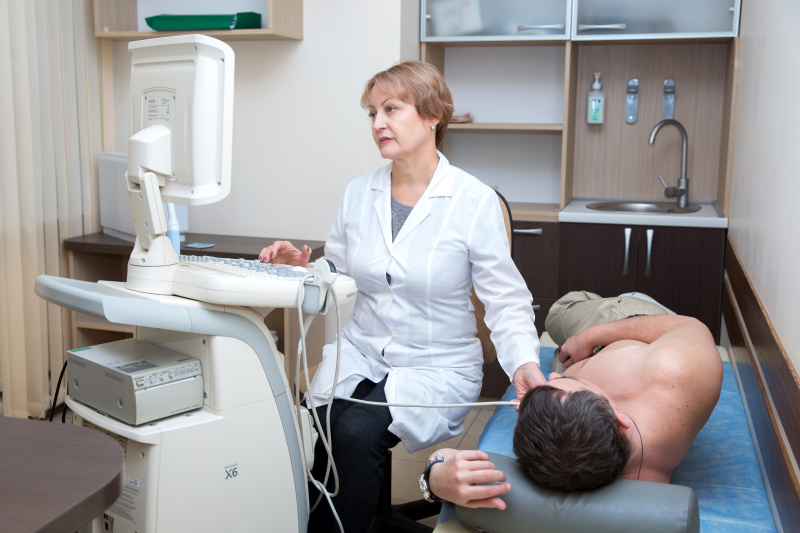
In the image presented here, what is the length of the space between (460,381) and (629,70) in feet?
7.05

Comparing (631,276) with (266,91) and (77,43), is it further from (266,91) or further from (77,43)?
(77,43)

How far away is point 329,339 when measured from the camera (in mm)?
3164

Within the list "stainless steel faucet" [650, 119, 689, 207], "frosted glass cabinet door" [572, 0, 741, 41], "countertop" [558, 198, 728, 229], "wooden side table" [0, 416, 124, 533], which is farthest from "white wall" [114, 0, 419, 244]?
"wooden side table" [0, 416, 124, 533]

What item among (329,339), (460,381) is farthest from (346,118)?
(460,381)

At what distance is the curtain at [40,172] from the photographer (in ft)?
8.54

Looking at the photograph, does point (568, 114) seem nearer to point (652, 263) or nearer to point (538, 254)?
point (538, 254)

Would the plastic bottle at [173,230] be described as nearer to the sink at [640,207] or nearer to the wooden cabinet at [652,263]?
the wooden cabinet at [652,263]

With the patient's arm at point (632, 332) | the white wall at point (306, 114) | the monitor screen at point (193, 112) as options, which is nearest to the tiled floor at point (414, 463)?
the patient's arm at point (632, 332)

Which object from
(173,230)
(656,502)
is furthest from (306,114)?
(656,502)

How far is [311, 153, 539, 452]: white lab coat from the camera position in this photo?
1671mm

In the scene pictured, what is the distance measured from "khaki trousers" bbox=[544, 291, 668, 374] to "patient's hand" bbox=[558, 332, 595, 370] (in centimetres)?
13

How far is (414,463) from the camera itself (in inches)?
99.1

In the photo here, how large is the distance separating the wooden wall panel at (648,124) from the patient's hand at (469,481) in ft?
7.95

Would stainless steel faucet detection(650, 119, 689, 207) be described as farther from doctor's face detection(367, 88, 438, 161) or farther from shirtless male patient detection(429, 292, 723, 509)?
doctor's face detection(367, 88, 438, 161)
